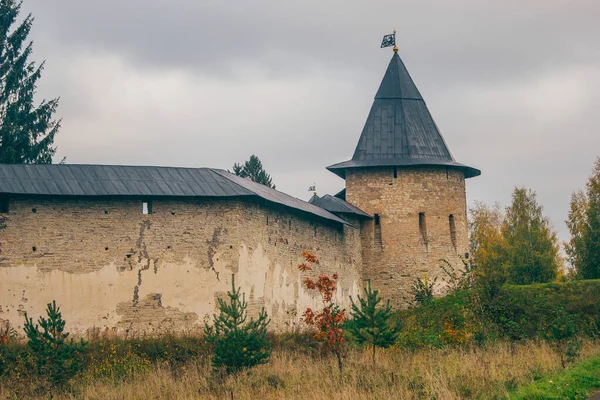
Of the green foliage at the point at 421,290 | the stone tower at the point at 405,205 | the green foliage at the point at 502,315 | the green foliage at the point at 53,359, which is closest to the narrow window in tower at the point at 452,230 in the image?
the stone tower at the point at 405,205

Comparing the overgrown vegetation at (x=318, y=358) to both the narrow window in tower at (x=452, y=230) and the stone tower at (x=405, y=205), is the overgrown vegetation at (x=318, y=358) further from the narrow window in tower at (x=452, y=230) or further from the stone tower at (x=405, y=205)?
the narrow window in tower at (x=452, y=230)

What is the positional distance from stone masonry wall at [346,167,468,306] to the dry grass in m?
10.5

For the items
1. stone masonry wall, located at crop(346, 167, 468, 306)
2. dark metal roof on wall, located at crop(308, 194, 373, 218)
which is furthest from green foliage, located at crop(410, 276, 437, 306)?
dark metal roof on wall, located at crop(308, 194, 373, 218)

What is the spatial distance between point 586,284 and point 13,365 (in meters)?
13.9

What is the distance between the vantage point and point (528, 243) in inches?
1344

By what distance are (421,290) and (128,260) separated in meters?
10.1

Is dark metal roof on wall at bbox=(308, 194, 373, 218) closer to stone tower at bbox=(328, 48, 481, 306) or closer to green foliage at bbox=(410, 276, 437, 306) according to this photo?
stone tower at bbox=(328, 48, 481, 306)

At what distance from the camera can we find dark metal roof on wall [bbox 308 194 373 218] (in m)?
26.4

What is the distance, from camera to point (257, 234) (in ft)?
66.6

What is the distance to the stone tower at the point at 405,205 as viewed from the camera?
2711 centimetres

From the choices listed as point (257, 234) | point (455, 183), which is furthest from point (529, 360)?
point (455, 183)

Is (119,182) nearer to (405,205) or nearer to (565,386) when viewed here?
(405,205)

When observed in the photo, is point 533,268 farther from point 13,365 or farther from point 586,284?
point 13,365

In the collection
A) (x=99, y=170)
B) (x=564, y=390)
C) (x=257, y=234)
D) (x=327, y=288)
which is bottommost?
(x=564, y=390)
